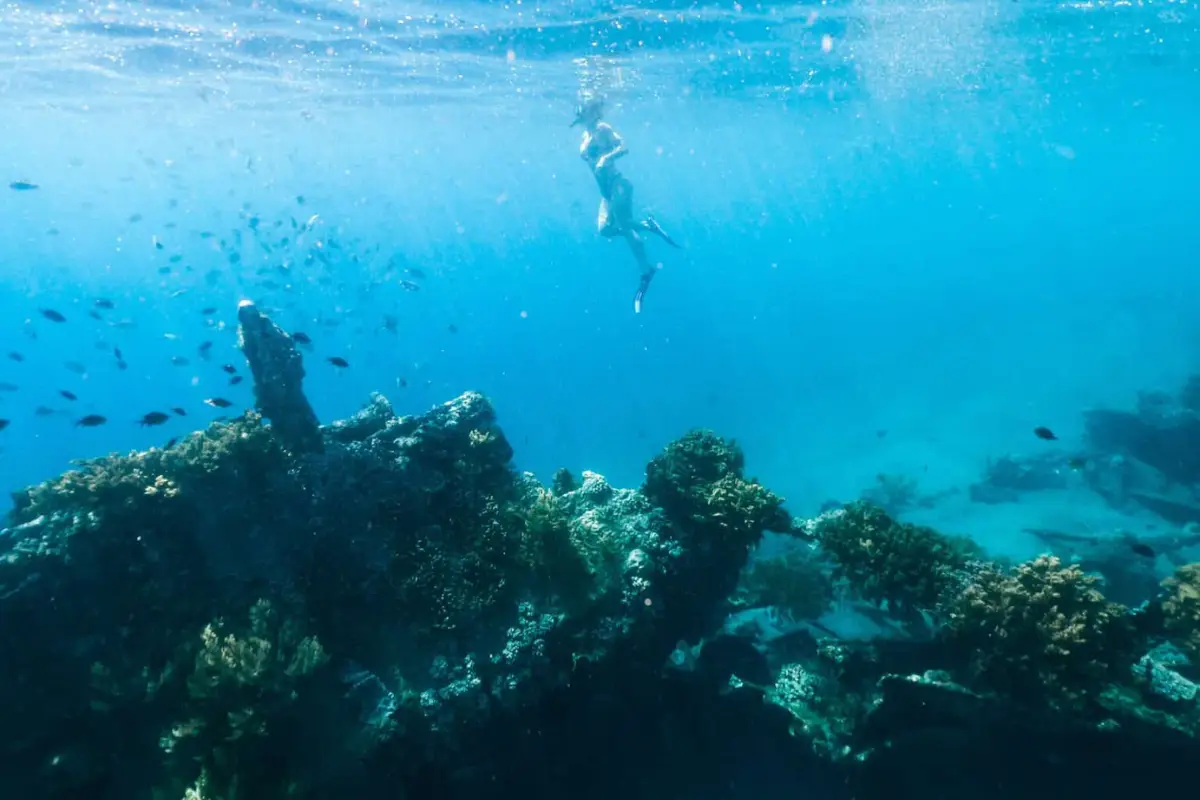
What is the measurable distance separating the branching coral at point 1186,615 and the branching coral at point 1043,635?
0.78 metres

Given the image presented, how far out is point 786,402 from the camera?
5719 cm

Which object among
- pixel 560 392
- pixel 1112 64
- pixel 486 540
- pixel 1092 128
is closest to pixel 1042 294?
pixel 1092 128

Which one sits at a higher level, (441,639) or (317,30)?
(317,30)

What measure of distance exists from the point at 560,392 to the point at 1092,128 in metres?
75.3

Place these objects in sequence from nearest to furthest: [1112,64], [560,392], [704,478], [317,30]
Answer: [704,478], [317,30], [1112,64], [560,392]

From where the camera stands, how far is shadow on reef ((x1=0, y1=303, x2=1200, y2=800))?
19.8 feet

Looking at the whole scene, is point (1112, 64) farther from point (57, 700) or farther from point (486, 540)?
point (57, 700)

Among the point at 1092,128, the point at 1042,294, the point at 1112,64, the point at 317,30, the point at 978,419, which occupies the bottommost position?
the point at 978,419

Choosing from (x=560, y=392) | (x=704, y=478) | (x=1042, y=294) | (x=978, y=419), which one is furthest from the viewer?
(x=1042, y=294)

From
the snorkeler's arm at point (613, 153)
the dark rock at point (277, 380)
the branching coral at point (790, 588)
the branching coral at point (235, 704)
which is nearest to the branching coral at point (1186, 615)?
the branching coral at point (790, 588)

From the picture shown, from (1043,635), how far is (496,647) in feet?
18.3

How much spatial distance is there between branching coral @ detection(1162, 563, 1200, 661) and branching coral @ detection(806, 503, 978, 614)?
1.94m

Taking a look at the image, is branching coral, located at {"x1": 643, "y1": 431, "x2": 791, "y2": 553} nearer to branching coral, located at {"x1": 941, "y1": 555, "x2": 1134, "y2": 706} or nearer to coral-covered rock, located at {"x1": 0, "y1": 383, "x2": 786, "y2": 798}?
coral-covered rock, located at {"x1": 0, "y1": 383, "x2": 786, "y2": 798}

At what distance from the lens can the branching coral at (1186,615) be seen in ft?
21.9
